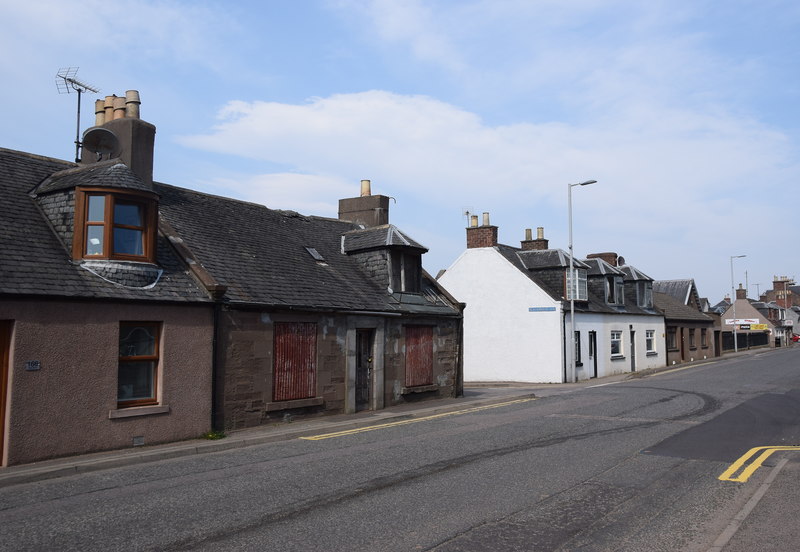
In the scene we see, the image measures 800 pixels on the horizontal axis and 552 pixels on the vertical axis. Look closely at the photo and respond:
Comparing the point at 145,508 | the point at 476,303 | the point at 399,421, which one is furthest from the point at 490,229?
the point at 145,508

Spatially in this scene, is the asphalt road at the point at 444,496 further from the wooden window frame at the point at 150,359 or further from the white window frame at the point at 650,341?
the white window frame at the point at 650,341

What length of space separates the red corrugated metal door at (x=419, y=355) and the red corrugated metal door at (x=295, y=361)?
13.4 feet

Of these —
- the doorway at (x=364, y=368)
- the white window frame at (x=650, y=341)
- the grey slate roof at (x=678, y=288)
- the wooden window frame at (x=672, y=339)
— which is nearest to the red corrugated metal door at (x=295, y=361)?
the doorway at (x=364, y=368)

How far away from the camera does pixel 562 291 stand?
32.8 m

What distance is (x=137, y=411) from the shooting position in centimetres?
1263

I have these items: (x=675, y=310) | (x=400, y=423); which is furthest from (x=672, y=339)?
(x=400, y=423)

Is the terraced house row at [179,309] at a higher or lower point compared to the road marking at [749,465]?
higher

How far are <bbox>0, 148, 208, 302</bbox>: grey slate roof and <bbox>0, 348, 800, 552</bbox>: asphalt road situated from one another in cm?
340

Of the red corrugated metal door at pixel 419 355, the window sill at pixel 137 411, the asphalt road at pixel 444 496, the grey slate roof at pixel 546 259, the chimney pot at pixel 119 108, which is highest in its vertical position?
the chimney pot at pixel 119 108

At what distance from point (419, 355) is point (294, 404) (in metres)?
5.57

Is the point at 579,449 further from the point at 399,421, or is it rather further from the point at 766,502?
the point at 399,421

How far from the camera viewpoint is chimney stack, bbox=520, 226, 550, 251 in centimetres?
3747

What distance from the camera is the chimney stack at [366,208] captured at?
973 inches

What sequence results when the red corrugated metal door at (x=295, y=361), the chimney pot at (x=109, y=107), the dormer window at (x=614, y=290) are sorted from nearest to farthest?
1. the red corrugated metal door at (x=295, y=361)
2. the chimney pot at (x=109, y=107)
3. the dormer window at (x=614, y=290)
